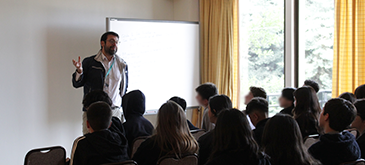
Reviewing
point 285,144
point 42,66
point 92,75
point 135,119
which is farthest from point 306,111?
point 42,66

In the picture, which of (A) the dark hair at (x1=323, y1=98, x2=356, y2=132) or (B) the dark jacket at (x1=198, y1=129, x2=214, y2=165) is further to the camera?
(B) the dark jacket at (x1=198, y1=129, x2=214, y2=165)

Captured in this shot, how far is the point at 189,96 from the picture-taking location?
4879mm

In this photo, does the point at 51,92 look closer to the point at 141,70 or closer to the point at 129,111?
the point at 141,70

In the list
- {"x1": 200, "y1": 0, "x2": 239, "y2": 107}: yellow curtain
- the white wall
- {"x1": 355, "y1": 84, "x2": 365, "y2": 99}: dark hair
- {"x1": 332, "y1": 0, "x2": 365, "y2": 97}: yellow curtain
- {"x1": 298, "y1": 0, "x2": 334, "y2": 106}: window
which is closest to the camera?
{"x1": 355, "y1": 84, "x2": 365, "y2": 99}: dark hair

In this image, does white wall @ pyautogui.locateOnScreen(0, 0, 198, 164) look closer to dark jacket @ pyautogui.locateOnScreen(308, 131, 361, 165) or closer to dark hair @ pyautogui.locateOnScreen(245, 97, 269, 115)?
dark hair @ pyautogui.locateOnScreen(245, 97, 269, 115)

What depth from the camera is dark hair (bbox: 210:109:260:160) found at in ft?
5.14

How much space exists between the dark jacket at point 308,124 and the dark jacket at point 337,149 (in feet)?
2.48

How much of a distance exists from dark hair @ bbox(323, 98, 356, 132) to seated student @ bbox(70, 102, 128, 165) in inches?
50.6

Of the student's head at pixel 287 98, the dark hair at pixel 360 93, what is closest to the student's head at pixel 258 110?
the student's head at pixel 287 98

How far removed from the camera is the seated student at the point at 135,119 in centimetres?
262

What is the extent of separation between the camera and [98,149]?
6.23 ft

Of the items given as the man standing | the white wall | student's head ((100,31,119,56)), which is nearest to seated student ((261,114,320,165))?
the man standing

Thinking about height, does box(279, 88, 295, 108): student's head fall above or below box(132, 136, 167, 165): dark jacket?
above

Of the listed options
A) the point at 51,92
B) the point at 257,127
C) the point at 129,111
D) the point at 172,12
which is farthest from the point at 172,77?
the point at 257,127
